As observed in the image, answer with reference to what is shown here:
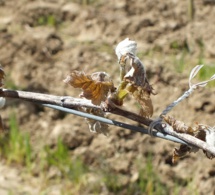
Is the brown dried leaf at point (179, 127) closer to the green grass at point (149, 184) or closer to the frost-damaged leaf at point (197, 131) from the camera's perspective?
the frost-damaged leaf at point (197, 131)

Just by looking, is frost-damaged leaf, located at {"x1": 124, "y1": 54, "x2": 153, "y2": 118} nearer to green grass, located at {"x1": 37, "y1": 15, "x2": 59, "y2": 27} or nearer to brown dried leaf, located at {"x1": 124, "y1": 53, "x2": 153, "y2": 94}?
brown dried leaf, located at {"x1": 124, "y1": 53, "x2": 153, "y2": 94}

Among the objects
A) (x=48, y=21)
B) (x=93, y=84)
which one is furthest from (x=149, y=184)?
(x=48, y=21)

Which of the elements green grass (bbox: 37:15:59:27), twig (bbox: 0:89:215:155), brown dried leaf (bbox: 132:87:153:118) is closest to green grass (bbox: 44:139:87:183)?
green grass (bbox: 37:15:59:27)

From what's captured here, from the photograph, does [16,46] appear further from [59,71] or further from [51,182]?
[51,182]

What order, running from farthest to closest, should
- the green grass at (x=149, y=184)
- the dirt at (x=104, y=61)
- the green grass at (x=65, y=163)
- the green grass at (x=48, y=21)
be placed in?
the green grass at (x=48, y=21), the dirt at (x=104, y=61), the green grass at (x=65, y=163), the green grass at (x=149, y=184)

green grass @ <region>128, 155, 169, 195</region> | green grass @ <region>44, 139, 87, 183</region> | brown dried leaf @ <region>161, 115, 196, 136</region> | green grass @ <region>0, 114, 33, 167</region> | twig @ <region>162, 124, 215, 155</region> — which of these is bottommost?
twig @ <region>162, 124, 215, 155</region>

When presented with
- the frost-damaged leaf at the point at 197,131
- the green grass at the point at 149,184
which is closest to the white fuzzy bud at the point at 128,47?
the frost-damaged leaf at the point at 197,131

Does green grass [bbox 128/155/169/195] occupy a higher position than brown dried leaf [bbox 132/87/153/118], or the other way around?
green grass [bbox 128/155/169/195]

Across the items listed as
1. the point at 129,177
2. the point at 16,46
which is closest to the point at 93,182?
the point at 129,177
